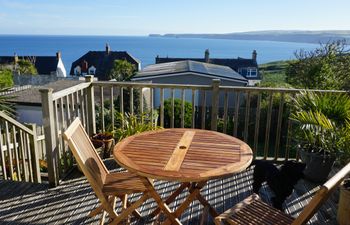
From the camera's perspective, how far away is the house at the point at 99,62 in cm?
3435

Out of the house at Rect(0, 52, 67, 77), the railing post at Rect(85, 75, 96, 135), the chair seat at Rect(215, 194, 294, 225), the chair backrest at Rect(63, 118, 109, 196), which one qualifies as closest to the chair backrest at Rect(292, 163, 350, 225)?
the chair seat at Rect(215, 194, 294, 225)

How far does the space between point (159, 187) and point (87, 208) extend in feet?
2.86

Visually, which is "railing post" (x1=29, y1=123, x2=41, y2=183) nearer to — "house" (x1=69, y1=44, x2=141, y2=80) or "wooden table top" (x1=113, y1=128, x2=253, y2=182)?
"wooden table top" (x1=113, y1=128, x2=253, y2=182)

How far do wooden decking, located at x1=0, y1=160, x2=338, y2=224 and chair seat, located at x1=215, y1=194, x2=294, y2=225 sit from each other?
2.34ft

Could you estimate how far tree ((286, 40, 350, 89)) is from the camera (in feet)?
27.7

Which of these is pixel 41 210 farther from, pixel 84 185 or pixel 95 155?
pixel 95 155

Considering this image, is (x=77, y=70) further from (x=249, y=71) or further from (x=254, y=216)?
(x=254, y=216)

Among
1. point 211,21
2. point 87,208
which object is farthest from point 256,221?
point 211,21

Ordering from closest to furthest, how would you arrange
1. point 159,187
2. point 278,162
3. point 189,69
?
point 159,187
point 278,162
point 189,69

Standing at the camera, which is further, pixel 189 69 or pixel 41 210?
pixel 189 69

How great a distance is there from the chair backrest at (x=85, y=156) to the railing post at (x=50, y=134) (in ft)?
2.37

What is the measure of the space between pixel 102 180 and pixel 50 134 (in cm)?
115

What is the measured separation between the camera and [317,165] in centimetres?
355

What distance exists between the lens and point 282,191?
2.55m
